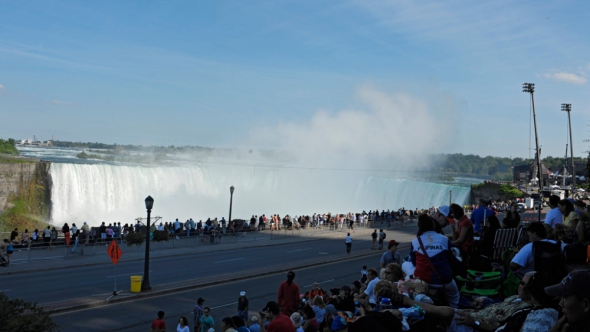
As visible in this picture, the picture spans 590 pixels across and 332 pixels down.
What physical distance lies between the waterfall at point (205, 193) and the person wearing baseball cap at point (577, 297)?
57.5 meters

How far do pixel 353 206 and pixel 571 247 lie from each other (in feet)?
272

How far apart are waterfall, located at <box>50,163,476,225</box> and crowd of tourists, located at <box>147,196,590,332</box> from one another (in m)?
51.4

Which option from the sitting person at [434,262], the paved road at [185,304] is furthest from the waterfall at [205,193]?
the sitting person at [434,262]

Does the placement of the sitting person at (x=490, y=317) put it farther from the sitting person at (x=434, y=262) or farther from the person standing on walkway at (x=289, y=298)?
the person standing on walkway at (x=289, y=298)

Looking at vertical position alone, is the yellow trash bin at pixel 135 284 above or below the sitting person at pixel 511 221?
below

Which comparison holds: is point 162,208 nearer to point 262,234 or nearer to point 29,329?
point 262,234

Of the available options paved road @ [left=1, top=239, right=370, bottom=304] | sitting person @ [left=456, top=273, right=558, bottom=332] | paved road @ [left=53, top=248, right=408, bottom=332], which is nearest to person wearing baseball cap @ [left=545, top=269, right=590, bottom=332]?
sitting person @ [left=456, top=273, right=558, bottom=332]

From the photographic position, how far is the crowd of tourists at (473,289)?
11.5 feet

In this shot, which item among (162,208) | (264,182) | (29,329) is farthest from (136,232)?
(264,182)

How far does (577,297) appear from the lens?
3055 millimetres

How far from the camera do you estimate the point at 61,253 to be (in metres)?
26.7

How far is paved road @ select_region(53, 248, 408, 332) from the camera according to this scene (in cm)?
1406

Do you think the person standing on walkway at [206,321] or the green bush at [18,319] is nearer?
the green bush at [18,319]

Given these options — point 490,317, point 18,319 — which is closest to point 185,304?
point 18,319
